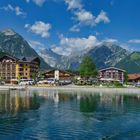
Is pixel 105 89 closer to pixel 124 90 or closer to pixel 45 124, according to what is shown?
pixel 124 90

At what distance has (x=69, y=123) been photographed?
164ft

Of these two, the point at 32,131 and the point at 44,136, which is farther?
the point at 32,131

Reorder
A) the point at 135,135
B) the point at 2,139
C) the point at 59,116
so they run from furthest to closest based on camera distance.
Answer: the point at 59,116
the point at 135,135
the point at 2,139

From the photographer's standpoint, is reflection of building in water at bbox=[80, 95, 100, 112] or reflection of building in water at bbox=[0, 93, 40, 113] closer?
reflection of building in water at bbox=[0, 93, 40, 113]

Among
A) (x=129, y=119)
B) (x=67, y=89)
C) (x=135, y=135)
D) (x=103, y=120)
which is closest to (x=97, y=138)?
(x=135, y=135)

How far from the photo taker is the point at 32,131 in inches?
1698

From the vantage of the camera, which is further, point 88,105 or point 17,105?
point 88,105

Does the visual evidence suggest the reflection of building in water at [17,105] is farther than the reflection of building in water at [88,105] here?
No

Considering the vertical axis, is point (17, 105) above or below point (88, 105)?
above

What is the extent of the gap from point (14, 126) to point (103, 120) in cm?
1452

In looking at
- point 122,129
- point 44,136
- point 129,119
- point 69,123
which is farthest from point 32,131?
point 129,119

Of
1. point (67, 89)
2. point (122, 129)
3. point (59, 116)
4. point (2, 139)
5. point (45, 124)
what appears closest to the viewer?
point (2, 139)

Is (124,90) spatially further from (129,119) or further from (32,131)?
(32,131)

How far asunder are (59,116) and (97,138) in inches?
791
